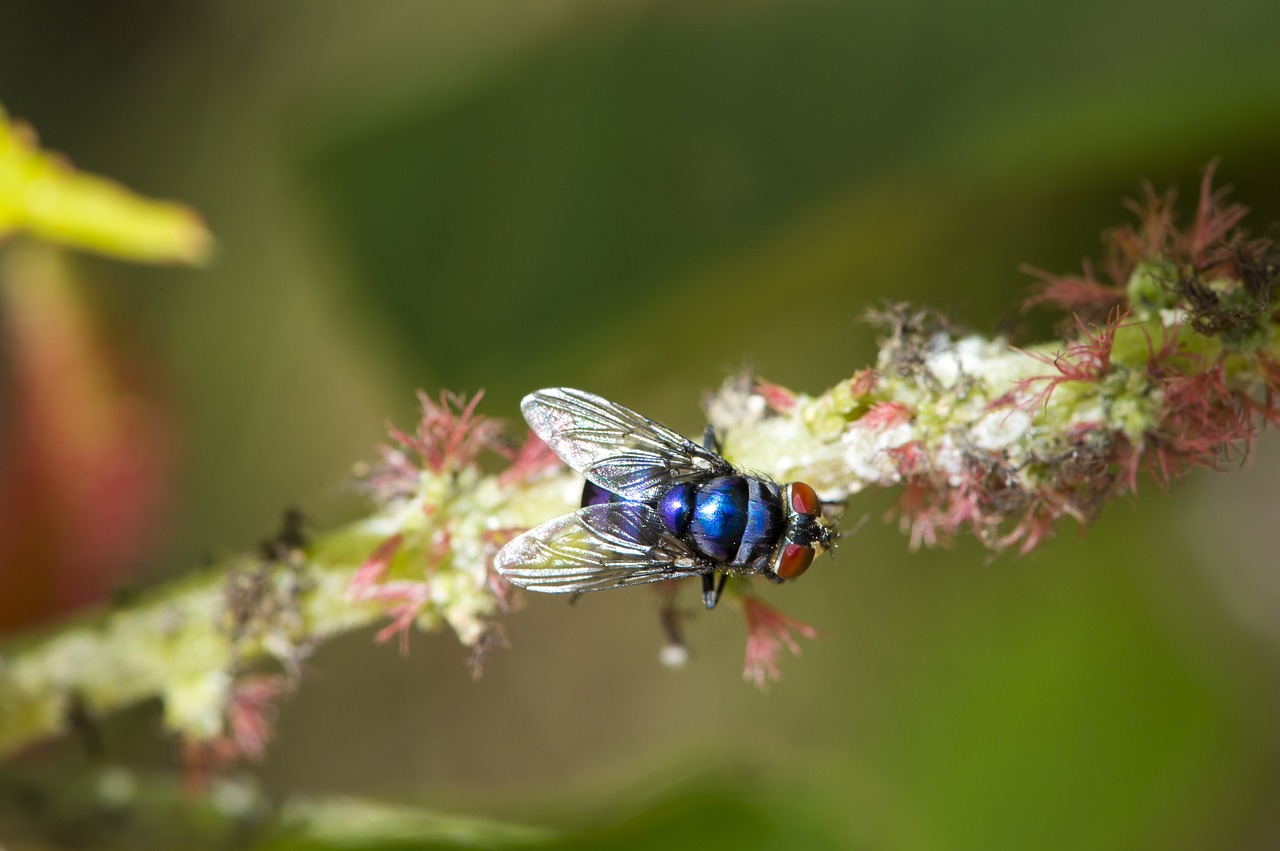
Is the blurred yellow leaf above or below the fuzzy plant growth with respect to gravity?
above

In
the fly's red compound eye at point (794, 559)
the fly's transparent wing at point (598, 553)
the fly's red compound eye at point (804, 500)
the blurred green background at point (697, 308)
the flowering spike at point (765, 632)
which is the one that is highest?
the blurred green background at point (697, 308)

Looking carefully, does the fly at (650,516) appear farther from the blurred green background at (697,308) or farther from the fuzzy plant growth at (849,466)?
the blurred green background at (697,308)


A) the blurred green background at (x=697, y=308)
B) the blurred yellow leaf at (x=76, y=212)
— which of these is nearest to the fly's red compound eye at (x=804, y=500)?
the blurred green background at (x=697, y=308)

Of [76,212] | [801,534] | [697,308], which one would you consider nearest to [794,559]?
[801,534]

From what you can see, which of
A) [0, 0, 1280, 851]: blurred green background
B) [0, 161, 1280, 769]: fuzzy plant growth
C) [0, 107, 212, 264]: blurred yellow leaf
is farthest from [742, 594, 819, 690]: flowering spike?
[0, 107, 212, 264]: blurred yellow leaf

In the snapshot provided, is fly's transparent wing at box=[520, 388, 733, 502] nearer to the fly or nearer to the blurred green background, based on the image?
the fly

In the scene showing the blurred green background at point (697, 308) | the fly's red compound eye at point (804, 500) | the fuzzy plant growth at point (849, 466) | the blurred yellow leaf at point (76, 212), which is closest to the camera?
the fuzzy plant growth at point (849, 466)

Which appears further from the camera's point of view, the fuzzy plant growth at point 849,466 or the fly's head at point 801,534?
the fly's head at point 801,534
